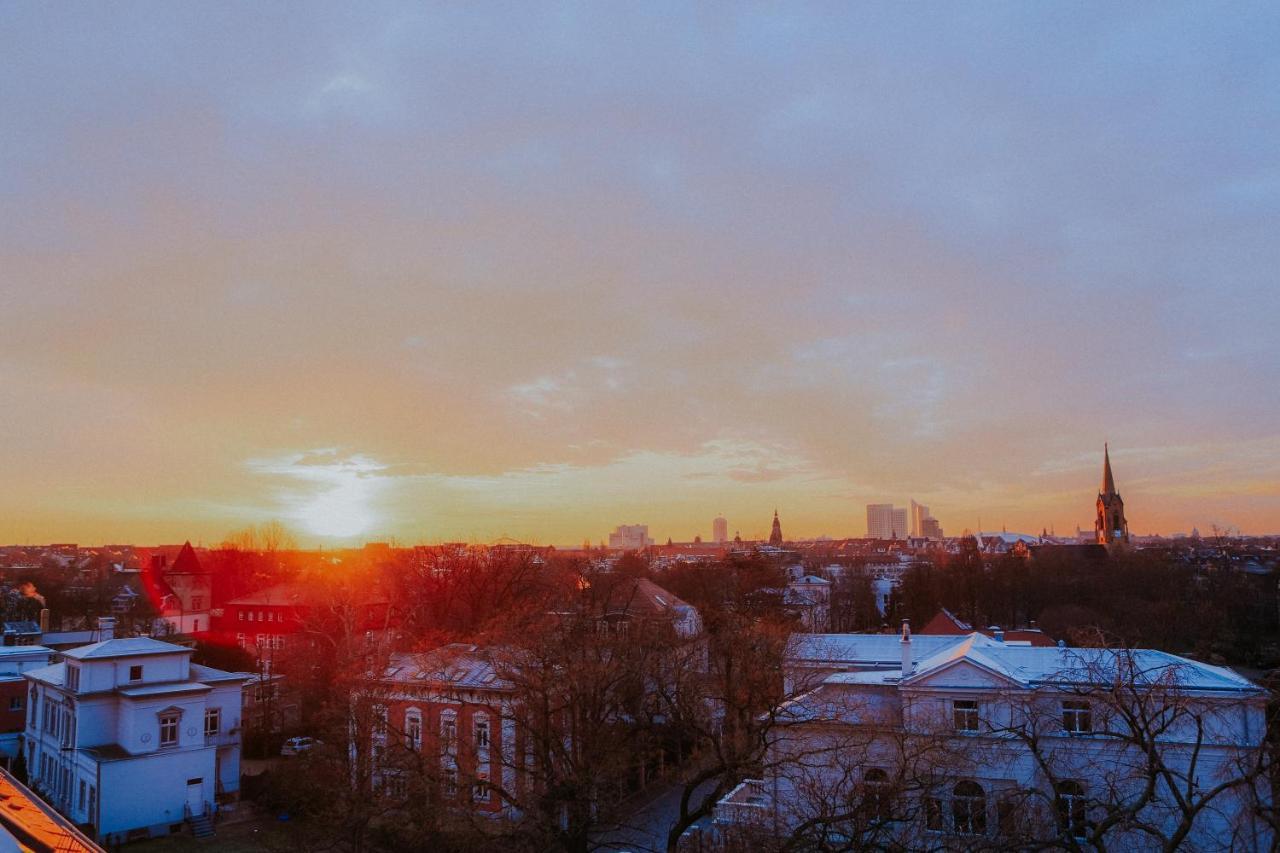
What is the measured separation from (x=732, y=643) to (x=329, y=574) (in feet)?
171

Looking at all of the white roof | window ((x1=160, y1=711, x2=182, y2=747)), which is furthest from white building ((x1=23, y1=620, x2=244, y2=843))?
the white roof

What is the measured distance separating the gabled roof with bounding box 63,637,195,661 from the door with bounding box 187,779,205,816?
13.2 feet

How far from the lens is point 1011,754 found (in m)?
17.3

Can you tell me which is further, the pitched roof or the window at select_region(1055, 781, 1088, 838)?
the pitched roof

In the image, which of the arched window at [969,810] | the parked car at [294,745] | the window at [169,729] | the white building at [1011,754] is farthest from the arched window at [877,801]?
the parked car at [294,745]

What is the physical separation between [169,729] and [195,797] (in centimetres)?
213

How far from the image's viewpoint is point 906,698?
20062mm

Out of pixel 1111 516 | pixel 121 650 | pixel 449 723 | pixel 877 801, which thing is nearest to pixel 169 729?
pixel 121 650

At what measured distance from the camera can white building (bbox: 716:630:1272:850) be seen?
12.9 meters

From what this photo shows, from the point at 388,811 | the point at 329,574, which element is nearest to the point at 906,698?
the point at 388,811

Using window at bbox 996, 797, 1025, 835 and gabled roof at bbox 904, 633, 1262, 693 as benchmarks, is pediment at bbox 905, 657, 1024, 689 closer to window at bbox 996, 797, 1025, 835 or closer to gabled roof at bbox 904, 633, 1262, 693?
gabled roof at bbox 904, 633, 1262, 693

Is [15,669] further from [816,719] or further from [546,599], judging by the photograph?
[816,719]

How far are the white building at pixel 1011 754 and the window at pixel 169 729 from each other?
16.8 meters

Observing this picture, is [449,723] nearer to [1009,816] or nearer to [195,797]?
[195,797]
